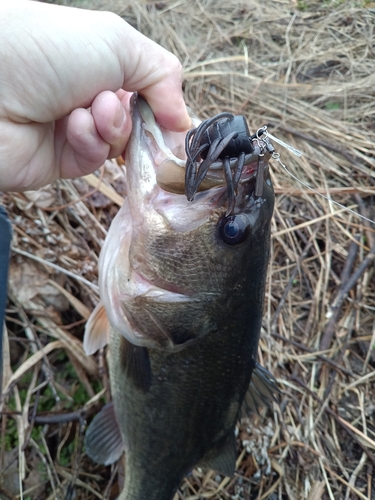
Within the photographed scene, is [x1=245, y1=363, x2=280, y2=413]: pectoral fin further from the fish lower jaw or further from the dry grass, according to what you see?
the dry grass

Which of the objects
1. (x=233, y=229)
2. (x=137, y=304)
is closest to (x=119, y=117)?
(x=233, y=229)

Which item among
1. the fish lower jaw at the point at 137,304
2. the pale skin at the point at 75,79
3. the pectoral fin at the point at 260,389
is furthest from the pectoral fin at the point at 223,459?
the pale skin at the point at 75,79

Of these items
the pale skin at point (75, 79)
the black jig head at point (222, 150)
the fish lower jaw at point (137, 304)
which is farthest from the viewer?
the fish lower jaw at point (137, 304)

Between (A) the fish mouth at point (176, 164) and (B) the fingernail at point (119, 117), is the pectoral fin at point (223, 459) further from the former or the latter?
(B) the fingernail at point (119, 117)

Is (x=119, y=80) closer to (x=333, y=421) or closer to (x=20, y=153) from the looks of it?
(x=20, y=153)

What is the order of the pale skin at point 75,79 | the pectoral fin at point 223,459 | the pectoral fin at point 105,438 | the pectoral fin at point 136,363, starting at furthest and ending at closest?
1. the pectoral fin at point 105,438
2. the pectoral fin at point 223,459
3. the pectoral fin at point 136,363
4. the pale skin at point 75,79

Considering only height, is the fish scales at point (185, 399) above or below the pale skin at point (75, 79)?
below

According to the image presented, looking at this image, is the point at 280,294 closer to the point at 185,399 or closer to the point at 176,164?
the point at 185,399

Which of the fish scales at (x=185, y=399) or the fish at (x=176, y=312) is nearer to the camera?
the fish at (x=176, y=312)
